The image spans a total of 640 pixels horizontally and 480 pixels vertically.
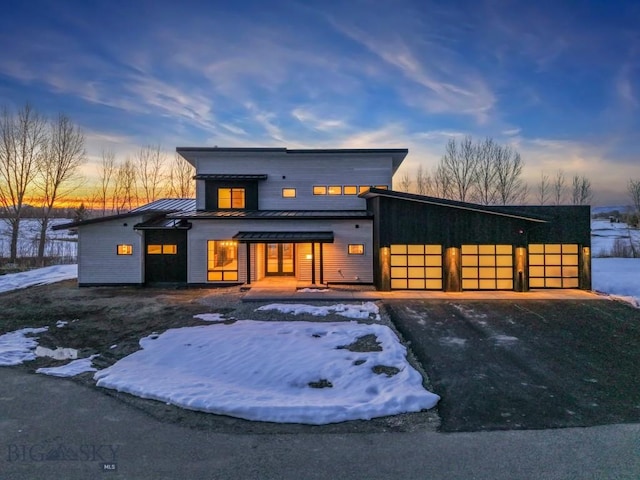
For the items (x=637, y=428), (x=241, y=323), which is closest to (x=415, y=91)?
(x=241, y=323)

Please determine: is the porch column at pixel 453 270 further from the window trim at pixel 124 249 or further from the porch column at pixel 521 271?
the window trim at pixel 124 249

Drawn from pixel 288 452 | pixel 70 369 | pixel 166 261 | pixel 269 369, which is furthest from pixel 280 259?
pixel 288 452

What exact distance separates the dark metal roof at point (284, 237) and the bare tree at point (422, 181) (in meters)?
23.3

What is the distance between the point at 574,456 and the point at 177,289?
603 inches

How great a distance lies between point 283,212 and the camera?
1773 cm

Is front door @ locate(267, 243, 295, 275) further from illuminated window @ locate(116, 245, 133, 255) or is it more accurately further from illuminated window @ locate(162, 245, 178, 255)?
illuminated window @ locate(116, 245, 133, 255)

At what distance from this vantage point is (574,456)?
148 inches

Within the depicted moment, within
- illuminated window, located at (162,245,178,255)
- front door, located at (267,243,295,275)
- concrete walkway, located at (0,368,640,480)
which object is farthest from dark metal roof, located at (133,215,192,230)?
concrete walkway, located at (0,368,640,480)

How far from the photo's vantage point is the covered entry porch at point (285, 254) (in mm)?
15539

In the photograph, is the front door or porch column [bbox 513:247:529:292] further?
the front door

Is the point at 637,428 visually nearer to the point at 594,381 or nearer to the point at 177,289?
the point at 594,381

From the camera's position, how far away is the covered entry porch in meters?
15.5

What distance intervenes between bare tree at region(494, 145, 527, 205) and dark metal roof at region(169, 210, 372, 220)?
20.9 metres

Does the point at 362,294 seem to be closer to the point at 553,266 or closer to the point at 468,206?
the point at 468,206
